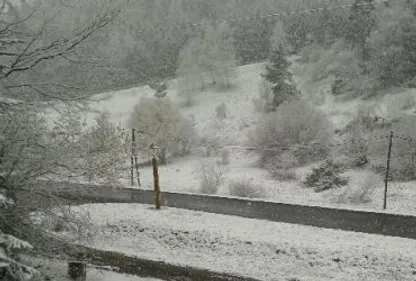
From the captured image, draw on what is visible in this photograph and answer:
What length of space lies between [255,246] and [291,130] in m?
22.7

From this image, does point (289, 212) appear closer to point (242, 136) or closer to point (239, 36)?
point (242, 136)

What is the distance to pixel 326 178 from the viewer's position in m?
24.8

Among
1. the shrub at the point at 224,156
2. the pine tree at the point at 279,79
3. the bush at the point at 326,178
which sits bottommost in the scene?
the bush at the point at 326,178

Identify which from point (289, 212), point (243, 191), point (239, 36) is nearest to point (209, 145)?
point (243, 191)

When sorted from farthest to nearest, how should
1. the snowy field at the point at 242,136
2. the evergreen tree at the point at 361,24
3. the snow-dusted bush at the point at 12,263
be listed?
the evergreen tree at the point at 361,24 < the snowy field at the point at 242,136 < the snow-dusted bush at the point at 12,263

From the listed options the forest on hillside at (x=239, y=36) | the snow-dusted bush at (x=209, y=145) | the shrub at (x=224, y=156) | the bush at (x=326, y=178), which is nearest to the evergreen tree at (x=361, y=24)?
the forest on hillside at (x=239, y=36)

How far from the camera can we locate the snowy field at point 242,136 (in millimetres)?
20366

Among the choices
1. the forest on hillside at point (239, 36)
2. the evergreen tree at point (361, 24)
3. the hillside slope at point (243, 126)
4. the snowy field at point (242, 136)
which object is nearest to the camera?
the forest on hillside at point (239, 36)

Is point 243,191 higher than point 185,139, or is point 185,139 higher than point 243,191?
point 185,139

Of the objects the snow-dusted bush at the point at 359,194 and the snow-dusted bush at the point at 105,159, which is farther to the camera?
the snow-dusted bush at the point at 359,194

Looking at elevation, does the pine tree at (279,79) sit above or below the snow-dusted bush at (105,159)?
above

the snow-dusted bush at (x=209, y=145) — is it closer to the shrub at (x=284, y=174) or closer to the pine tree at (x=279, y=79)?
the shrub at (x=284, y=174)

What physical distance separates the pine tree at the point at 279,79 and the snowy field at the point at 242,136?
2531 mm

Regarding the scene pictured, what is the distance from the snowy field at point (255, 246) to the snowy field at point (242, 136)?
226cm
